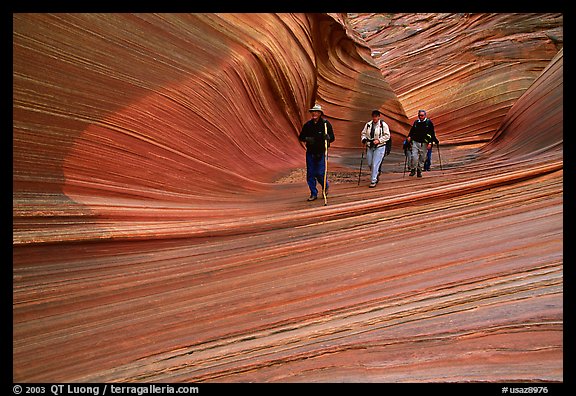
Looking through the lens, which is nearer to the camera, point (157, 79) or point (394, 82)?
point (157, 79)

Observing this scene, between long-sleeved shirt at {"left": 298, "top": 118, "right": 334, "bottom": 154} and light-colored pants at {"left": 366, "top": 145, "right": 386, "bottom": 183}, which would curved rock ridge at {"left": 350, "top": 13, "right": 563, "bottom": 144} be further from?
long-sleeved shirt at {"left": 298, "top": 118, "right": 334, "bottom": 154}

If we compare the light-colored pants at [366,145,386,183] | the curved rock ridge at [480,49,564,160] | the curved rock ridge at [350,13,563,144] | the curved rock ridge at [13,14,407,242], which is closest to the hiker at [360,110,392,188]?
the light-colored pants at [366,145,386,183]

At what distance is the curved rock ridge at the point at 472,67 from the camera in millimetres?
15289

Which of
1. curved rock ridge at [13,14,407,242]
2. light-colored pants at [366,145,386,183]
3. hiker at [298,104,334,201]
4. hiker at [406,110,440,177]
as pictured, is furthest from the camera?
hiker at [406,110,440,177]

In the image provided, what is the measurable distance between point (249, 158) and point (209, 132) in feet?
4.33

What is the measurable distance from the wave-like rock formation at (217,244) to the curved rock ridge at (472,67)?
8.77m

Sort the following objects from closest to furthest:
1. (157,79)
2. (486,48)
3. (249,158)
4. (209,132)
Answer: (157,79), (209,132), (249,158), (486,48)

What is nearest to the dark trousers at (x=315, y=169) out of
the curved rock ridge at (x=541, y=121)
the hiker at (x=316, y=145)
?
the hiker at (x=316, y=145)

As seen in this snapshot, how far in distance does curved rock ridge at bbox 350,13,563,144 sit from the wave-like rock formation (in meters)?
8.77

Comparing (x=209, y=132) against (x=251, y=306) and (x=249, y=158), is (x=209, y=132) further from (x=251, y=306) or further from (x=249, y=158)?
(x=251, y=306)

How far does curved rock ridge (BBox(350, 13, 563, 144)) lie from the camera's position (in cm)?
1529

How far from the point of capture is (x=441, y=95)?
16.0 m

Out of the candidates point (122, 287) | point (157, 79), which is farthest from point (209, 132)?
point (122, 287)
